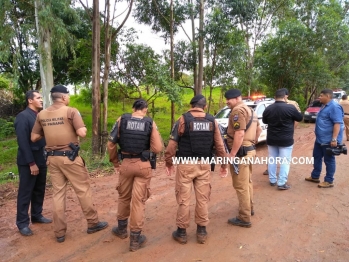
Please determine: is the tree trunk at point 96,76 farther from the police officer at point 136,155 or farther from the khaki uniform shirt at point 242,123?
the khaki uniform shirt at point 242,123

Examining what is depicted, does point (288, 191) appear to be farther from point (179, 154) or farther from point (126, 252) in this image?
point (126, 252)

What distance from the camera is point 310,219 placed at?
12.5 feet

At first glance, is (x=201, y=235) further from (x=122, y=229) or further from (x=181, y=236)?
(x=122, y=229)

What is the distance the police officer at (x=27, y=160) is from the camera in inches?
135

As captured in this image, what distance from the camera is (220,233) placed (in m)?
3.50

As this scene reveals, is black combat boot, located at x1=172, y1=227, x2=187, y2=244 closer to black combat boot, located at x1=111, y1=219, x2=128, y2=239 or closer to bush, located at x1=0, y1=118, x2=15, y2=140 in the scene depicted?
black combat boot, located at x1=111, y1=219, x2=128, y2=239

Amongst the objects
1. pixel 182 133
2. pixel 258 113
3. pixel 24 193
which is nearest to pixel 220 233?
pixel 182 133

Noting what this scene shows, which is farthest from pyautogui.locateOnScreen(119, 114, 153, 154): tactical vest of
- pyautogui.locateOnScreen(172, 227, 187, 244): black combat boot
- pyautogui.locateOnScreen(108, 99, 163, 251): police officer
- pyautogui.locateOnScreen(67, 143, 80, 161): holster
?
pyautogui.locateOnScreen(172, 227, 187, 244): black combat boot

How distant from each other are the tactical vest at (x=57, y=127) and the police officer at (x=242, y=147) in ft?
7.07

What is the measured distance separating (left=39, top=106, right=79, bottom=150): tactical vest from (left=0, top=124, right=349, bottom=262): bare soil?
1.28 meters

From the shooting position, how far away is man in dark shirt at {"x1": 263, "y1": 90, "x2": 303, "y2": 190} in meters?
4.73

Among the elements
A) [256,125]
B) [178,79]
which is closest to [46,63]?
[178,79]

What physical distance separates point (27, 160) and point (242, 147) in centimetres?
290

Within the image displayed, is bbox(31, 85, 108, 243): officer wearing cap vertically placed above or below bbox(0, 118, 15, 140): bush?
above
